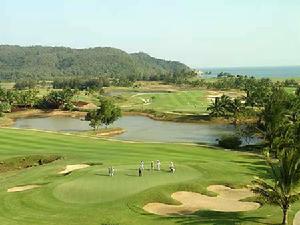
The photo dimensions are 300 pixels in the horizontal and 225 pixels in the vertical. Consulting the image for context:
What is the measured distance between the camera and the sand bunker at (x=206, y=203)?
3434cm

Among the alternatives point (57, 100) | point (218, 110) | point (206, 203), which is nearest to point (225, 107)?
point (218, 110)

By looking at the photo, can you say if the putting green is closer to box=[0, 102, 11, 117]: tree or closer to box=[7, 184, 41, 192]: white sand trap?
box=[7, 184, 41, 192]: white sand trap

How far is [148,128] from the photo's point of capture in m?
108

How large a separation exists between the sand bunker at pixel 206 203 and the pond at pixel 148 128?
4600 cm

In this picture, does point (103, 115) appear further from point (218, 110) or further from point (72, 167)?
point (72, 167)

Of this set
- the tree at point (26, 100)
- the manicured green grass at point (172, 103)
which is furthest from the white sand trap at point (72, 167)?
the tree at point (26, 100)

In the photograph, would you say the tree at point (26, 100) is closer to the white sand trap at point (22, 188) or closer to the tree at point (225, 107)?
the tree at point (225, 107)

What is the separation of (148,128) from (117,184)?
68.9m

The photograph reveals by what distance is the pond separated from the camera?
90750mm

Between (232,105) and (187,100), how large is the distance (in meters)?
55.0

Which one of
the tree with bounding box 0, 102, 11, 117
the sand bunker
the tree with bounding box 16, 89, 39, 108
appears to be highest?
the tree with bounding box 16, 89, 39, 108

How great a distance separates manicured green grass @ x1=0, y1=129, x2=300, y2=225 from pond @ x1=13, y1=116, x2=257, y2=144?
27.8 meters

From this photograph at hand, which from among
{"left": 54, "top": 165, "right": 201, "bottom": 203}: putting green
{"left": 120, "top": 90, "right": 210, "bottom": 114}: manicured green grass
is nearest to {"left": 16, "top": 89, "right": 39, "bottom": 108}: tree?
{"left": 120, "top": 90, "right": 210, "bottom": 114}: manicured green grass

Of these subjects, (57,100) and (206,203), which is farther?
(57,100)
